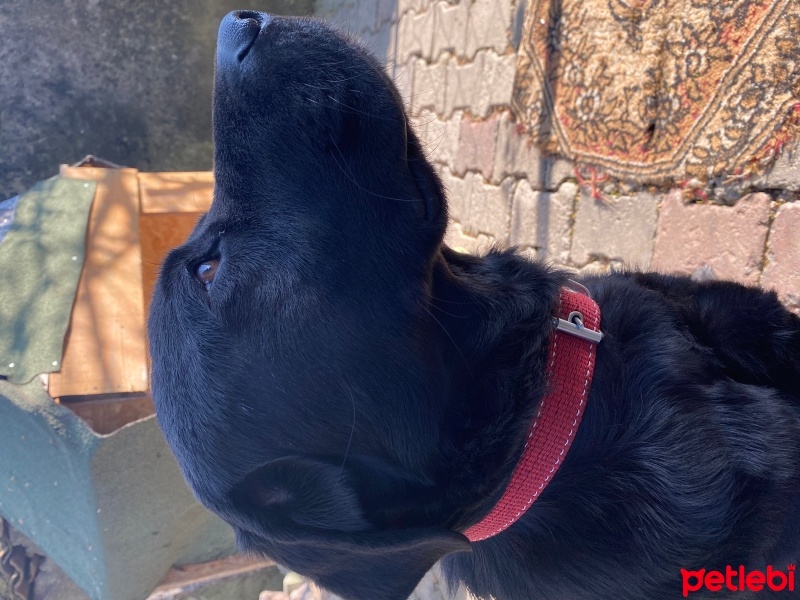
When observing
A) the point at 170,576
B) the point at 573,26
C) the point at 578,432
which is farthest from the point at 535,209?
the point at 170,576

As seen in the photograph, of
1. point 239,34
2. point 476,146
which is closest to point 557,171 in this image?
point 476,146

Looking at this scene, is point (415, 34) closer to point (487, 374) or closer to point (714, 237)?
point (714, 237)

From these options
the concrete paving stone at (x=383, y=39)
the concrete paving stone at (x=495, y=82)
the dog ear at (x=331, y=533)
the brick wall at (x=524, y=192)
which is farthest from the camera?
the concrete paving stone at (x=383, y=39)

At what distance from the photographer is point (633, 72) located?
7.95 feet

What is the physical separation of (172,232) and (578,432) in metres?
3.10

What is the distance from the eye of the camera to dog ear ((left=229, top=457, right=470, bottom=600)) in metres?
1.27

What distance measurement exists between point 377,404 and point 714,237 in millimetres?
1453

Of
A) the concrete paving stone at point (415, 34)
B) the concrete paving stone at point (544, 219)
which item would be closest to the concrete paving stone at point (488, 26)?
the concrete paving stone at point (415, 34)

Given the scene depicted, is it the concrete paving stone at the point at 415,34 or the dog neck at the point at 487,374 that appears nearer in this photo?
the dog neck at the point at 487,374

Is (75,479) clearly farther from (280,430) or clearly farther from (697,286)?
(697,286)

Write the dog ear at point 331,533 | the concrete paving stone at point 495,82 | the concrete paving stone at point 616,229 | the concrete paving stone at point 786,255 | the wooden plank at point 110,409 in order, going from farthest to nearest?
1. the wooden plank at point 110,409
2. the concrete paving stone at point 495,82
3. the concrete paving stone at point 616,229
4. the concrete paving stone at point 786,255
5. the dog ear at point 331,533

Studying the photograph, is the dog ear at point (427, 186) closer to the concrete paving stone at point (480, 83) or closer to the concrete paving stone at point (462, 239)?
the concrete paving stone at point (480, 83)

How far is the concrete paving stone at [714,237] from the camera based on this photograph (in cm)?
201

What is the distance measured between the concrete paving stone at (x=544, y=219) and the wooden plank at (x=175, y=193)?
1832 mm
